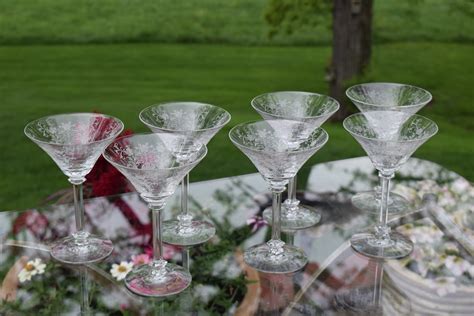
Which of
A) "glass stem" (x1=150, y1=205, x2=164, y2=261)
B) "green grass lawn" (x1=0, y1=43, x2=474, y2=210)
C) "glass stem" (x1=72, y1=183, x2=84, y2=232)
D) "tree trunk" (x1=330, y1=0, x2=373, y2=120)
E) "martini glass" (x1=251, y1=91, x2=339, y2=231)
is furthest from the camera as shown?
"tree trunk" (x1=330, y1=0, x2=373, y2=120)

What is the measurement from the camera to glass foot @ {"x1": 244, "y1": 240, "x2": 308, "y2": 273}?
2094 millimetres

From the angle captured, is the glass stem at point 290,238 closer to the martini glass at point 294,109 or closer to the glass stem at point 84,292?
the martini glass at point 294,109

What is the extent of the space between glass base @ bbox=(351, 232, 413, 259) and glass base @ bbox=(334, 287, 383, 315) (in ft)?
0.63

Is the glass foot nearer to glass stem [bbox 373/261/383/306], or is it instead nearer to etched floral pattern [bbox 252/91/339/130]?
glass stem [bbox 373/261/383/306]

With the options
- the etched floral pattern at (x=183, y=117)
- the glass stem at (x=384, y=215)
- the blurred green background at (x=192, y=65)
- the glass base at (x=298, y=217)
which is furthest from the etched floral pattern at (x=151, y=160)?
the blurred green background at (x=192, y=65)

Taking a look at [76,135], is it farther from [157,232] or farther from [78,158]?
[157,232]

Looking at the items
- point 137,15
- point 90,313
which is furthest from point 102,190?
point 137,15

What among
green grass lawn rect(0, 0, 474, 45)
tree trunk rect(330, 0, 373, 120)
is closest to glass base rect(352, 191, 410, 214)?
tree trunk rect(330, 0, 373, 120)

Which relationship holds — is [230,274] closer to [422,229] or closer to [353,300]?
[353,300]

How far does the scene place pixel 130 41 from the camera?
805cm

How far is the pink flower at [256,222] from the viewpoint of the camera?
2.36 metres

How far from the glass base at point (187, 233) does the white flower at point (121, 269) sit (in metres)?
0.16

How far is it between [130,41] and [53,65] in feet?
3.84

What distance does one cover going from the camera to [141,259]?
2.14 meters
